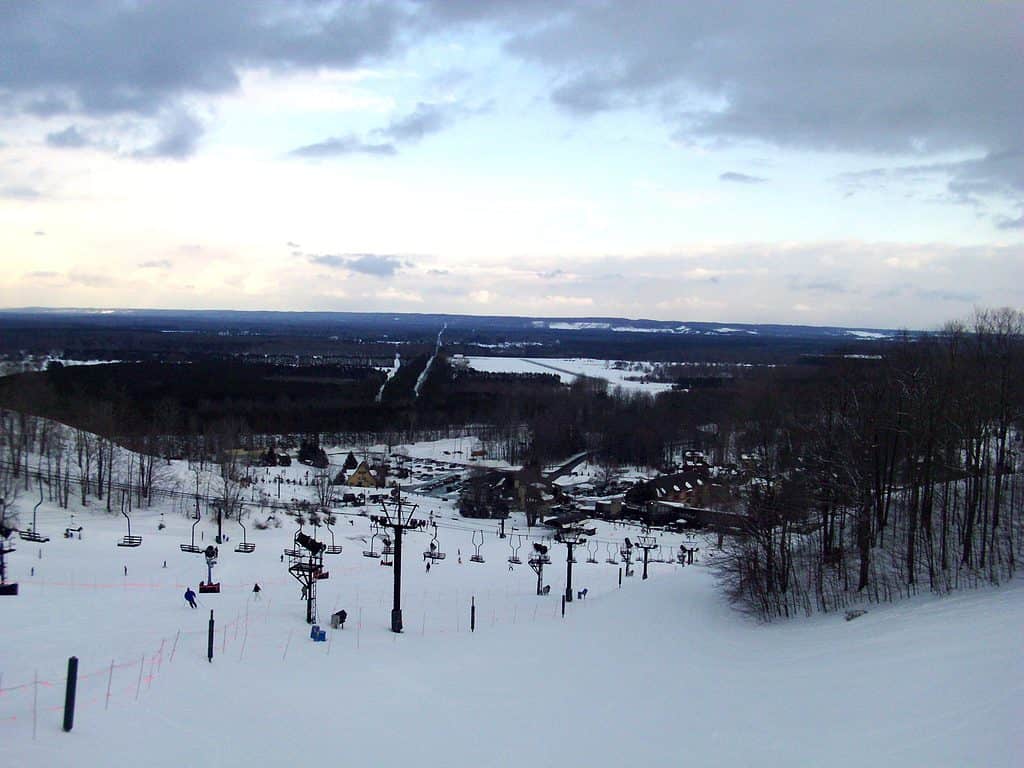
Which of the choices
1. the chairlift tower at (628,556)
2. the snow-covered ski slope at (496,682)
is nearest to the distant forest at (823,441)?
the snow-covered ski slope at (496,682)

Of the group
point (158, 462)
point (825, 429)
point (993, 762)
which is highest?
point (825, 429)

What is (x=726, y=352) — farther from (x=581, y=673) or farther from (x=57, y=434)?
(x=581, y=673)

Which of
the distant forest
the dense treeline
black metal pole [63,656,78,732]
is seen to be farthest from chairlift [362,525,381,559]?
black metal pole [63,656,78,732]

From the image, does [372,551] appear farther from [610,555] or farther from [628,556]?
[610,555]

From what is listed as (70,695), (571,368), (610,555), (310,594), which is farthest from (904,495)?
(571,368)

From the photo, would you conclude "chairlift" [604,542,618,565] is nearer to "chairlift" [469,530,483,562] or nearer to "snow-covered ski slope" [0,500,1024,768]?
"chairlift" [469,530,483,562]

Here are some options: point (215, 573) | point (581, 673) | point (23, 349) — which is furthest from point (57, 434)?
point (23, 349)

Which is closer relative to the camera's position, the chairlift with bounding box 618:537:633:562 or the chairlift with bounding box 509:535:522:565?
the chairlift with bounding box 509:535:522:565
